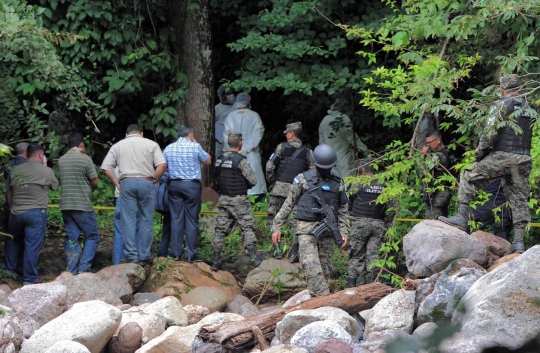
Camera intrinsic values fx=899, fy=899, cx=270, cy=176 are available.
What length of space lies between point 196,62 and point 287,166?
3.59 meters

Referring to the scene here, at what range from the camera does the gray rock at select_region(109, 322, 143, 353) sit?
911cm

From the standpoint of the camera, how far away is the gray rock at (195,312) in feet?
33.4

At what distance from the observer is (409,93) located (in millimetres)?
9180

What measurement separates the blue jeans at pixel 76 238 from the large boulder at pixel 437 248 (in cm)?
436

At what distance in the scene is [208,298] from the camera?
10.9 metres

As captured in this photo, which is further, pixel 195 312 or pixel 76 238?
→ pixel 76 238

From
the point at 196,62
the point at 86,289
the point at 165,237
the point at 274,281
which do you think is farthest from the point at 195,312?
the point at 196,62

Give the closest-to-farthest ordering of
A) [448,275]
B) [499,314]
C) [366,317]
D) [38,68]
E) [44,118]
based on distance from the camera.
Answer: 1. [499,314]
2. [448,275]
3. [366,317]
4. [38,68]
5. [44,118]

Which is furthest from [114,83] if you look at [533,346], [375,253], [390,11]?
[533,346]

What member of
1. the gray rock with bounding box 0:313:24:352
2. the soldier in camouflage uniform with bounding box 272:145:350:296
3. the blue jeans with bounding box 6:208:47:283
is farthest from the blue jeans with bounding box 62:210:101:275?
the soldier in camouflage uniform with bounding box 272:145:350:296

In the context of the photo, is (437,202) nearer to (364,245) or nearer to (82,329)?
(364,245)

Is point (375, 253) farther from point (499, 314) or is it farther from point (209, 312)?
point (499, 314)

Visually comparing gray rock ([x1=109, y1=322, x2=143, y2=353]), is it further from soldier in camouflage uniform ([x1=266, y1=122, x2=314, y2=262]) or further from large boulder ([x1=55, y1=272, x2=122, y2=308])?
soldier in camouflage uniform ([x1=266, y1=122, x2=314, y2=262])

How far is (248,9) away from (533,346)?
15.1 m
